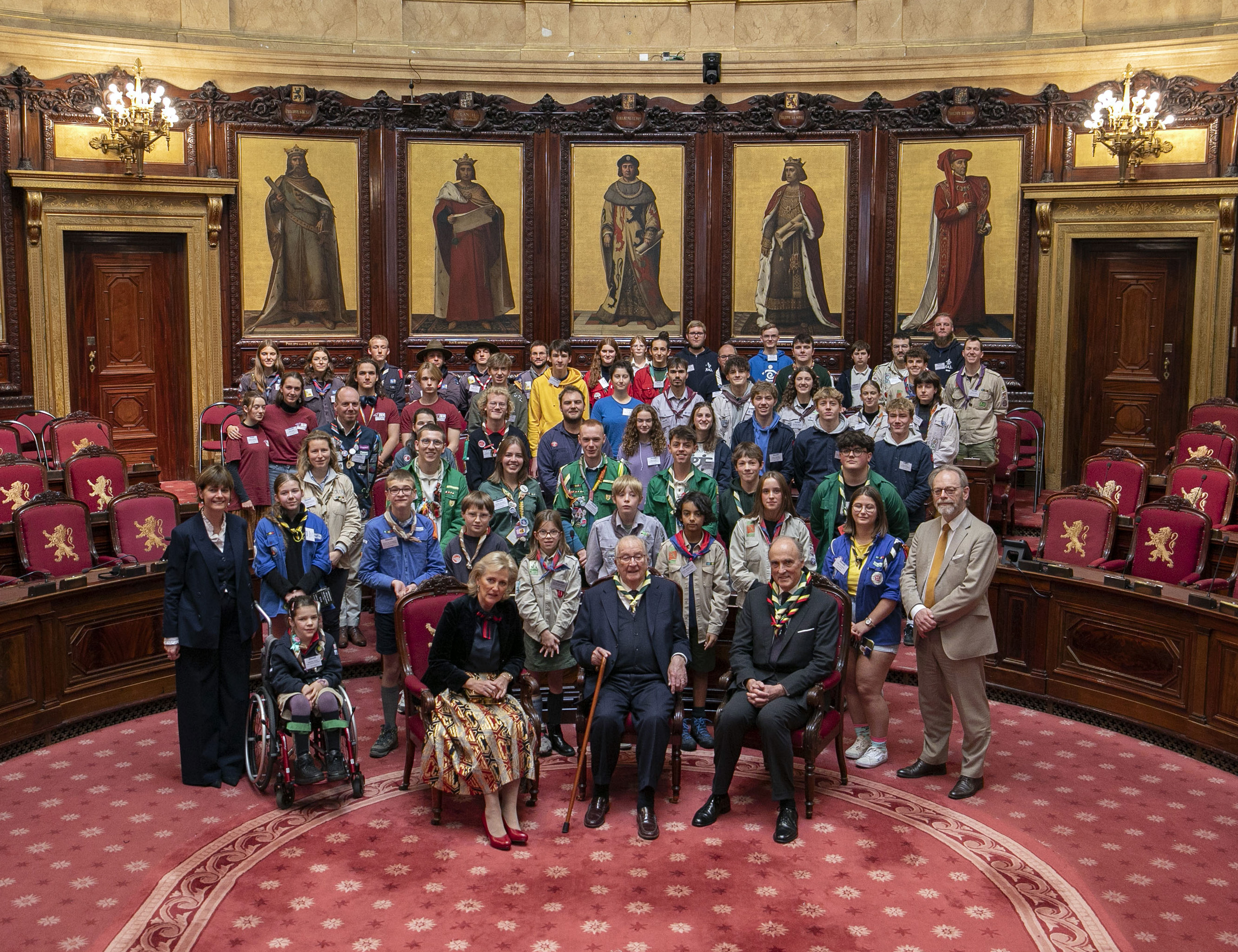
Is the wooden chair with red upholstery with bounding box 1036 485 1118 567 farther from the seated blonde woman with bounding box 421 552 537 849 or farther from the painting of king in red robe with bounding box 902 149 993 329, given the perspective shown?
the seated blonde woman with bounding box 421 552 537 849

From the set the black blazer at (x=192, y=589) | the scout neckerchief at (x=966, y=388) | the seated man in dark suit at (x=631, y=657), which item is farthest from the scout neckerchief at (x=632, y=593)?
the scout neckerchief at (x=966, y=388)

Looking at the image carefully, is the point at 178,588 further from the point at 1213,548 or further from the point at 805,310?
the point at 805,310

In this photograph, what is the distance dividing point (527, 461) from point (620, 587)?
1.56 m

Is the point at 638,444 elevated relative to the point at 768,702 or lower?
elevated

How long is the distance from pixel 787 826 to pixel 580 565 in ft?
6.73

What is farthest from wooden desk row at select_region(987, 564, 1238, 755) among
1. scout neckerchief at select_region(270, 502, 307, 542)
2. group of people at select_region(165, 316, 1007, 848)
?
scout neckerchief at select_region(270, 502, 307, 542)

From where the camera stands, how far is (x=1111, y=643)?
23.2 ft

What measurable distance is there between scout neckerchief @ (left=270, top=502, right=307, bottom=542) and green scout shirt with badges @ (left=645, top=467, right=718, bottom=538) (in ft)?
6.70

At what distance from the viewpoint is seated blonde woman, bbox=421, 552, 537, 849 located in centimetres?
551

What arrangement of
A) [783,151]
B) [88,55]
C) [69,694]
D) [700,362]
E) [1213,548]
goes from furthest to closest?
[783,151] < [88,55] < [700,362] < [1213,548] < [69,694]

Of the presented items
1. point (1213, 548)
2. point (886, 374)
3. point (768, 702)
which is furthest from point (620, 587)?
point (886, 374)

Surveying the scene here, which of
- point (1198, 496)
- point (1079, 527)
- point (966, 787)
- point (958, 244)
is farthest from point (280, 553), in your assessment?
point (958, 244)

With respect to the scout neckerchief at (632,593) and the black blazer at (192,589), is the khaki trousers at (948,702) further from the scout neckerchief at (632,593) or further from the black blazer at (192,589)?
the black blazer at (192,589)

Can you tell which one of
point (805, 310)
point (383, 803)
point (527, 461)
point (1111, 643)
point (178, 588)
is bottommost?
point (383, 803)
